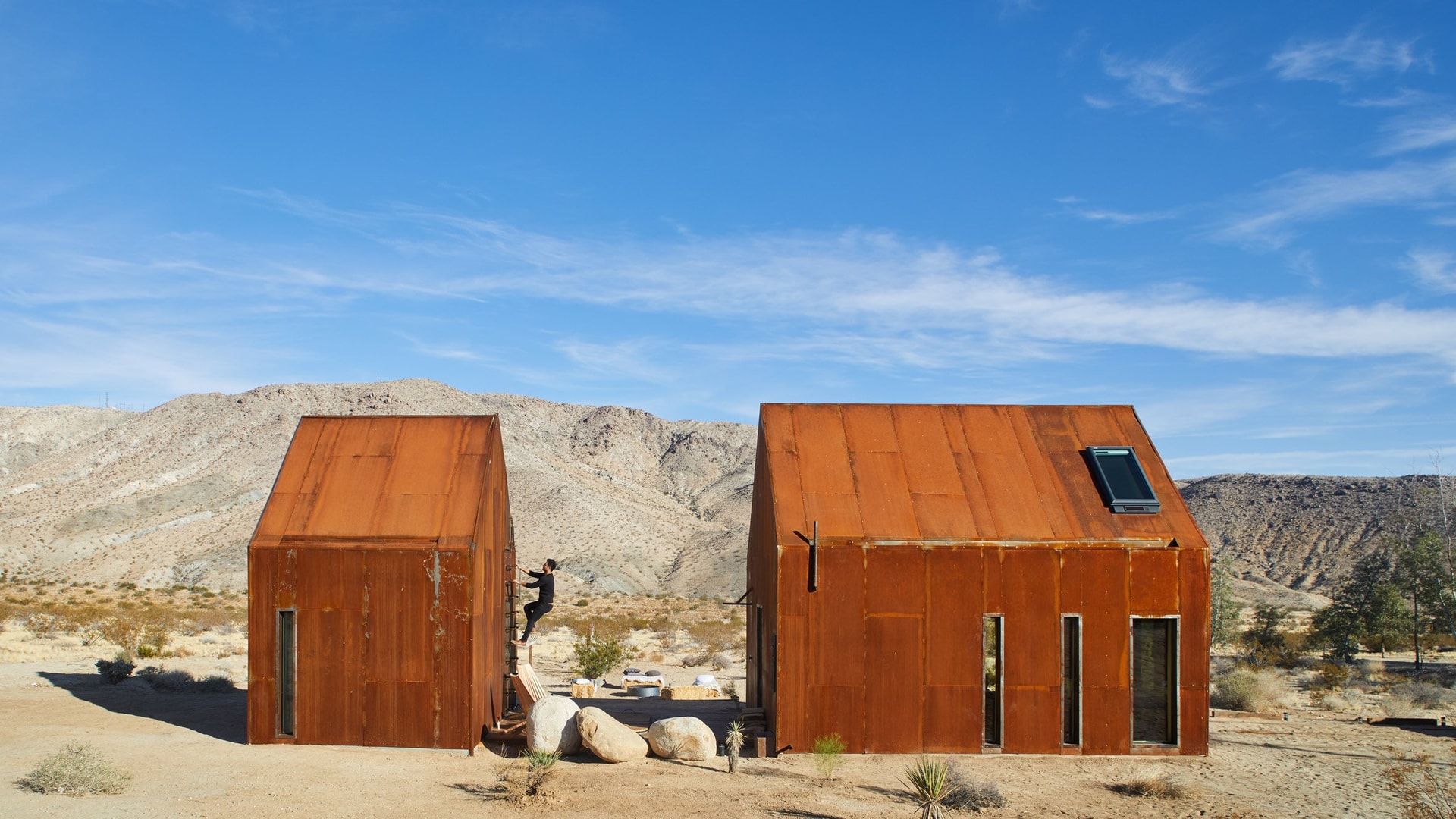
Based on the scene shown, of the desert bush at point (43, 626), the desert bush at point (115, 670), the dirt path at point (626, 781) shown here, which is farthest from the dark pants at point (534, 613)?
the desert bush at point (43, 626)

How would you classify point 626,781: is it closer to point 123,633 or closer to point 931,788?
point 931,788

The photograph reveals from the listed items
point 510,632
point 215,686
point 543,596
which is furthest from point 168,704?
point 543,596

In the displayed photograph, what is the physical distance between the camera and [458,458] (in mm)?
15375

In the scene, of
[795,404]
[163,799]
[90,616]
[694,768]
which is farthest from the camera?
[90,616]

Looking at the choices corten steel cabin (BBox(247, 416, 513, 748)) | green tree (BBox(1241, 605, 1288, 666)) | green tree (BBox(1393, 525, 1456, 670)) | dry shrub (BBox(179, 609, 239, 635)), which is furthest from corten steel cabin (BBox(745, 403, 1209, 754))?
dry shrub (BBox(179, 609, 239, 635))

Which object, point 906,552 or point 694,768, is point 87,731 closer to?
point 694,768

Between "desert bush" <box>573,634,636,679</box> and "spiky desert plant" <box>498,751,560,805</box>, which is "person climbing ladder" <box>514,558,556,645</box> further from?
"desert bush" <box>573,634,636,679</box>

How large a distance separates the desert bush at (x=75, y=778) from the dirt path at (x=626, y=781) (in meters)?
0.16

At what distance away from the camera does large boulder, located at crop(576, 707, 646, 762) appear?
530 inches

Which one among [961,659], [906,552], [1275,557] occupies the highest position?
[906,552]

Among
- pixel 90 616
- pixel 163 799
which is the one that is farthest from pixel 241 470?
pixel 163 799

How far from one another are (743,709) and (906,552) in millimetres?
5028

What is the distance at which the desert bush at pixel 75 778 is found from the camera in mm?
11273

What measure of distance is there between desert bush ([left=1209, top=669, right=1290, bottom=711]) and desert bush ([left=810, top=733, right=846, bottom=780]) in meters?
10.8
